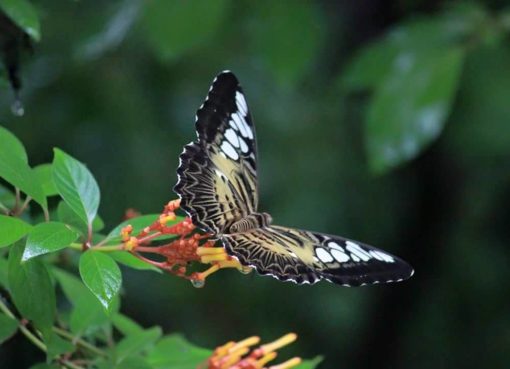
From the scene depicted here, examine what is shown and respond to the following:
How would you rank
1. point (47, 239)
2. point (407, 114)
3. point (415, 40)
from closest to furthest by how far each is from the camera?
point (47, 239) → point (407, 114) → point (415, 40)

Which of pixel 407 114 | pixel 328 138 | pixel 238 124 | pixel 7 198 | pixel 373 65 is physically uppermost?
pixel 328 138

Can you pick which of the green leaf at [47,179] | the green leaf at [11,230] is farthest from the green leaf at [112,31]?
the green leaf at [11,230]

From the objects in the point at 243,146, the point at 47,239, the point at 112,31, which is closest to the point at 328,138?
the point at 112,31

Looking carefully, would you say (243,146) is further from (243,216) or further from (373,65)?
(373,65)

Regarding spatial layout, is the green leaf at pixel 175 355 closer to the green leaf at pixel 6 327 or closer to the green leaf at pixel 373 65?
the green leaf at pixel 6 327

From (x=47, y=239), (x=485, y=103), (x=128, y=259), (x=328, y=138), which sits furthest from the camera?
(x=328, y=138)

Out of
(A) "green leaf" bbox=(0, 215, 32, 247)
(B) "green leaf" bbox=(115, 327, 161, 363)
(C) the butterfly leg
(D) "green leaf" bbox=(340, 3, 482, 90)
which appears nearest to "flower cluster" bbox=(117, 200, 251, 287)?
(C) the butterfly leg

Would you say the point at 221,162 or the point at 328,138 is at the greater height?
the point at 328,138

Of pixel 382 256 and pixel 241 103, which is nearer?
pixel 382 256

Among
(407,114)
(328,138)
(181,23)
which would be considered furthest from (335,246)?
(328,138)
